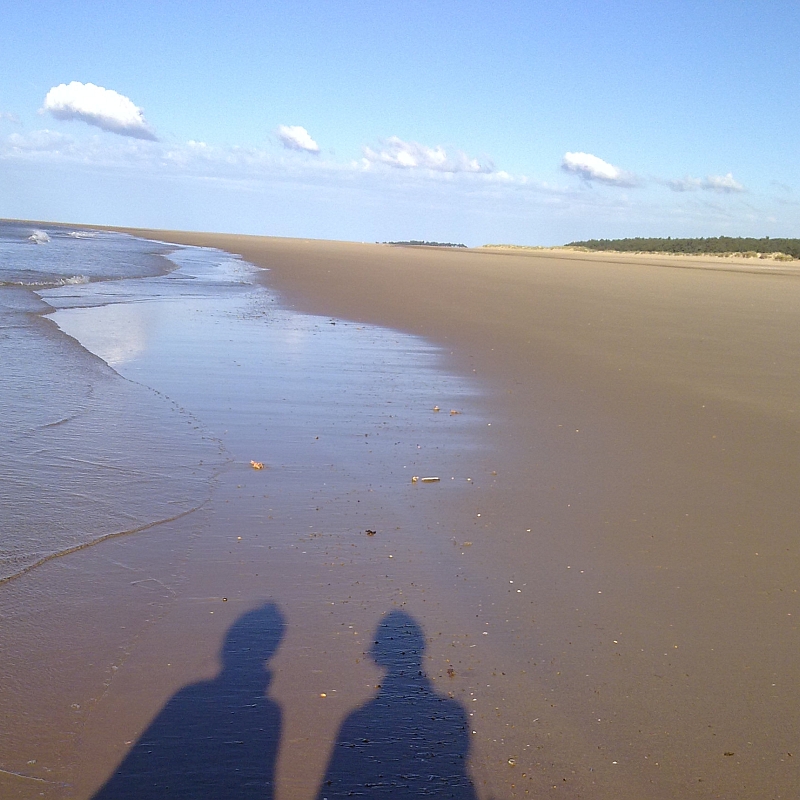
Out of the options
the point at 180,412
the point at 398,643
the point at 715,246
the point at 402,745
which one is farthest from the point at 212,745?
the point at 715,246

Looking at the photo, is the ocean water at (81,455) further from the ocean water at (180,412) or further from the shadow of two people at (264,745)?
the shadow of two people at (264,745)

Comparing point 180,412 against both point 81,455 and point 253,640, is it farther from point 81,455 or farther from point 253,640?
point 253,640

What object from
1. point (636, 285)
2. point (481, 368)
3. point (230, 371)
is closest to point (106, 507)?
point (230, 371)

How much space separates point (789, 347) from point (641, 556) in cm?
917

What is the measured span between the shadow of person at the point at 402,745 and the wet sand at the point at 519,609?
55 millimetres

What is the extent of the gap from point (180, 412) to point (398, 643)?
170 inches

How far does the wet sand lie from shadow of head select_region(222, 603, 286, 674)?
53mm

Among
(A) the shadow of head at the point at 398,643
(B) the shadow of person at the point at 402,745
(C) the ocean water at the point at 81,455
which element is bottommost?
(B) the shadow of person at the point at 402,745

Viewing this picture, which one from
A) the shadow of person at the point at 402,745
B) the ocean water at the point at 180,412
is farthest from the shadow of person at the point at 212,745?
the ocean water at the point at 180,412

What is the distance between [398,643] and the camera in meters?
3.51

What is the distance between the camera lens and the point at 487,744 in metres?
2.86

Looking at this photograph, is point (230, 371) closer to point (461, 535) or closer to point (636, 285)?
point (461, 535)

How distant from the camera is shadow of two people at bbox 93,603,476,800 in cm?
260

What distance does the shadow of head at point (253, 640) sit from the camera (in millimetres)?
3299
